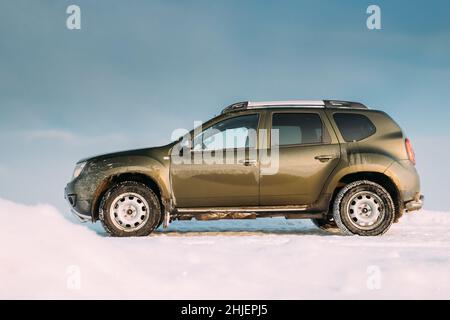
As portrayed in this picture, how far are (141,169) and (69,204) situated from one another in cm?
129

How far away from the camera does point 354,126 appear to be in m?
7.66

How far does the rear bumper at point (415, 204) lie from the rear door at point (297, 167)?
119cm

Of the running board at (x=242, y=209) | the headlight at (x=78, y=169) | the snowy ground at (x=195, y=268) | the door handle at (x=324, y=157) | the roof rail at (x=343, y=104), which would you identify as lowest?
the snowy ground at (x=195, y=268)

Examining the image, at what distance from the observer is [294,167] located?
733cm

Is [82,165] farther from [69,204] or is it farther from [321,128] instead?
[321,128]

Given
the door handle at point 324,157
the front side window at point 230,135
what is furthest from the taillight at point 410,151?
the front side window at point 230,135

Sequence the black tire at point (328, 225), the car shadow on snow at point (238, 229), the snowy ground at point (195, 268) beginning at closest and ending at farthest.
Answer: the snowy ground at point (195, 268)
the car shadow on snow at point (238, 229)
the black tire at point (328, 225)

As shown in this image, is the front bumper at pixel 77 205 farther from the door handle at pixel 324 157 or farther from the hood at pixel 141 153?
the door handle at pixel 324 157

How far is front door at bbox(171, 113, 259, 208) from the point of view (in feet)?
24.0

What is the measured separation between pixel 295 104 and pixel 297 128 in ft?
1.37

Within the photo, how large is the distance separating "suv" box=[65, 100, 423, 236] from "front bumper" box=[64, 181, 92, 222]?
0.02m

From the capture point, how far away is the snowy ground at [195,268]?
3.76 meters

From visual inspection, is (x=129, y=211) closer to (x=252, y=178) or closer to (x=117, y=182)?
(x=117, y=182)
